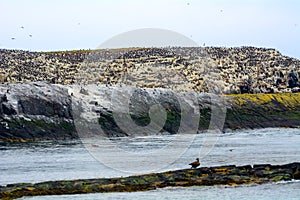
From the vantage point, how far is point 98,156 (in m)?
71.9

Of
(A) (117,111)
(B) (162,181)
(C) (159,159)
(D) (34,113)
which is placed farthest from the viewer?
(A) (117,111)

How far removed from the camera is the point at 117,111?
321 ft

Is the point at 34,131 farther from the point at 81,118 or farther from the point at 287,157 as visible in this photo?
the point at 287,157

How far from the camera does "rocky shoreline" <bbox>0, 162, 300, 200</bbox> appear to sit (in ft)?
157

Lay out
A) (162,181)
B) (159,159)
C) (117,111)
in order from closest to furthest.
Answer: (162,181), (159,159), (117,111)

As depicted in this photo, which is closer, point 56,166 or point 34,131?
point 56,166

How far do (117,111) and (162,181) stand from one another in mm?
47773

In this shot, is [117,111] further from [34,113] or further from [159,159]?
[159,159]

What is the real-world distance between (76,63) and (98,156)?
90131 millimetres

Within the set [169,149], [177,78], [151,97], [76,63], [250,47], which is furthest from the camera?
[250,47]

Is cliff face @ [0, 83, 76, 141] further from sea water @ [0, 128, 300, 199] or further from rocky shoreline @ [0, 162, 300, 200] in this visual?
rocky shoreline @ [0, 162, 300, 200]

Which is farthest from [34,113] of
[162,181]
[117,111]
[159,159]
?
[162,181]

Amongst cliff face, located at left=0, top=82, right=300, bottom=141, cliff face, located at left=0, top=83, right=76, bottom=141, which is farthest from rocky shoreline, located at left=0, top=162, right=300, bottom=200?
cliff face, located at left=0, top=82, right=300, bottom=141

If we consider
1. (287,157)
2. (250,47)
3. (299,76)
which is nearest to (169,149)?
(287,157)
